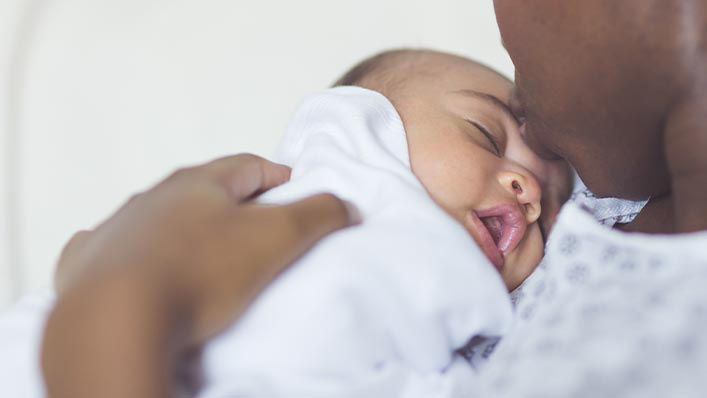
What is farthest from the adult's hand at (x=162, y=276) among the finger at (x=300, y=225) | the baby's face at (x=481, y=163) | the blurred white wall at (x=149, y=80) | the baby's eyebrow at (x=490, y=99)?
the blurred white wall at (x=149, y=80)

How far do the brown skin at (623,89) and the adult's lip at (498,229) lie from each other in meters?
0.08

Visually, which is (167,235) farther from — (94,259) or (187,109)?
(187,109)

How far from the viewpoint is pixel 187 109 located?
1.35 meters

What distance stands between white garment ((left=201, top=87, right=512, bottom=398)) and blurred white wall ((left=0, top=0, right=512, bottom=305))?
23.1 inches

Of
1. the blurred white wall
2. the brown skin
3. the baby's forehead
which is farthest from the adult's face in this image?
the blurred white wall

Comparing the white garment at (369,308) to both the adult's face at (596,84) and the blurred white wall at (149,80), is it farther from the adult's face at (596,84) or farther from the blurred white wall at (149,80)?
the blurred white wall at (149,80)

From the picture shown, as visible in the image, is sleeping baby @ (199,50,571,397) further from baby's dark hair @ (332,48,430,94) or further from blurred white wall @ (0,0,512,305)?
blurred white wall @ (0,0,512,305)

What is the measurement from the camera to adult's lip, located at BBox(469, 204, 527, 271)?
855mm

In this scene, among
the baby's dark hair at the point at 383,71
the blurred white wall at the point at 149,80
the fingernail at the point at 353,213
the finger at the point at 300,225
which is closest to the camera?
the finger at the point at 300,225

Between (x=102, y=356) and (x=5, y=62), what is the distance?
0.95 m

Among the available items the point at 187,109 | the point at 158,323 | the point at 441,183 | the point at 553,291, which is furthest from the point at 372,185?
the point at 187,109

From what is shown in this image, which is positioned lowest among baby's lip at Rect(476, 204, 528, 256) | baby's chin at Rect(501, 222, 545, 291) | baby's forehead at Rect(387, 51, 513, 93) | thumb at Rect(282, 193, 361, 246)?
baby's chin at Rect(501, 222, 545, 291)

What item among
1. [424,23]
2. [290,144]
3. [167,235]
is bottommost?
[424,23]

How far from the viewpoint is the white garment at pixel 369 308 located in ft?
2.14
